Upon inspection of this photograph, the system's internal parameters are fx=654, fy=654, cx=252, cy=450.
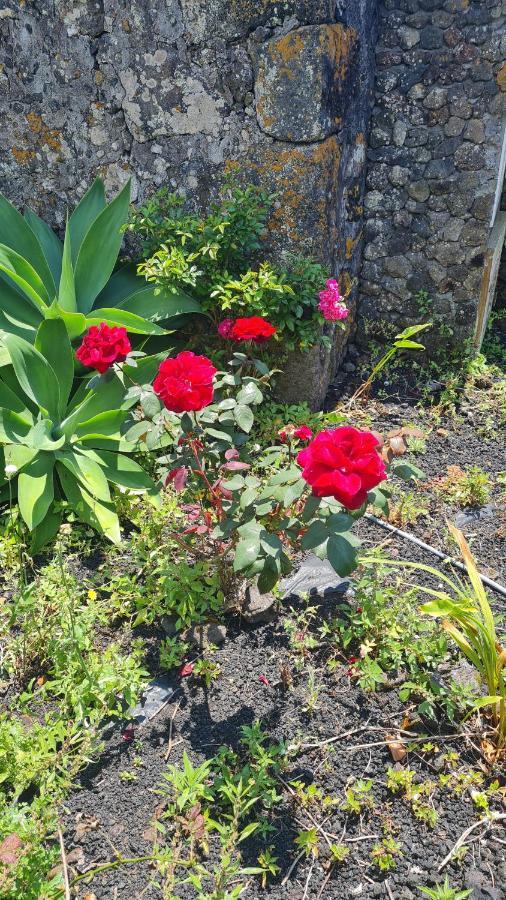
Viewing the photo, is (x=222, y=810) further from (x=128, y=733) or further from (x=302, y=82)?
(x=302, y=82)

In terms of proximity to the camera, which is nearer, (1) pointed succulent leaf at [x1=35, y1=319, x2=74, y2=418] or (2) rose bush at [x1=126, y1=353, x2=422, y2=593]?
(2) rose bush at [x1=126, y1=353, x2=422, y2=593]

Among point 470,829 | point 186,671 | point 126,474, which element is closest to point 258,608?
point 186,671

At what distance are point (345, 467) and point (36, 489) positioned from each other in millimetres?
1406

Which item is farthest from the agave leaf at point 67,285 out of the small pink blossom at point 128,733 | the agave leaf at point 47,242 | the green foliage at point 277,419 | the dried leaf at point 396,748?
the dried leaf at point 396,748

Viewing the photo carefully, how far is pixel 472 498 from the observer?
2883 millimetres

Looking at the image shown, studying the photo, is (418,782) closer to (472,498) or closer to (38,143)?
(472,498)

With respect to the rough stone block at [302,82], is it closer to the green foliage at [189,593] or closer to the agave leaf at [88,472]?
the agave leaf at [88,472]

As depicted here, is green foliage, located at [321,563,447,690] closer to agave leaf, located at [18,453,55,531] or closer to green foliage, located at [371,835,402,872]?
green foliage, located at [371,835,402,872]

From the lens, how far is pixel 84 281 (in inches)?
125

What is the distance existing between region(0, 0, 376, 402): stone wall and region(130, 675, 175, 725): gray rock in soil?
Result: 1.77m

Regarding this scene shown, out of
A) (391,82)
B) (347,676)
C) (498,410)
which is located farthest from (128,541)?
(391,82)

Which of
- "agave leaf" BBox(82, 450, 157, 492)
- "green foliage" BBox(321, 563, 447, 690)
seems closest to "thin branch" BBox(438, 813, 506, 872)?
"green foliage" BBox(321, 563, 447, 690)

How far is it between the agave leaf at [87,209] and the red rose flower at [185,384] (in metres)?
1.61

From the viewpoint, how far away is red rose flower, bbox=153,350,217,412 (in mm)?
1839
